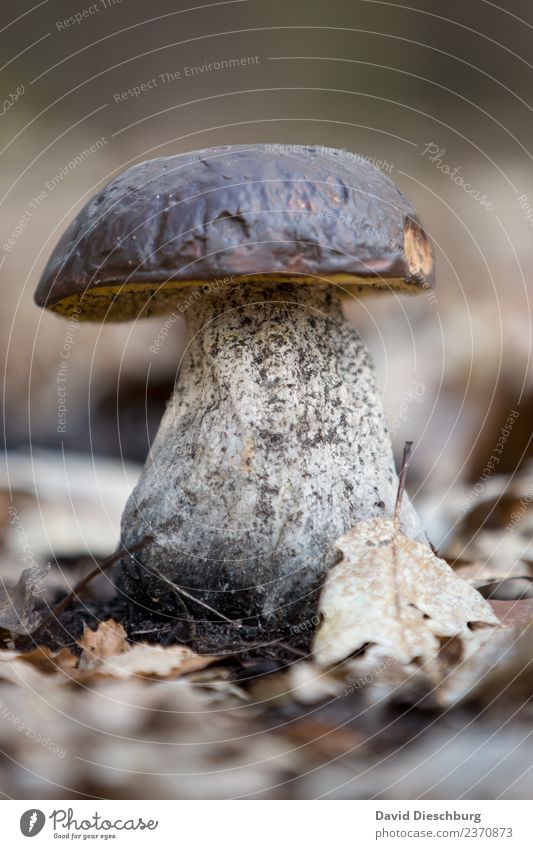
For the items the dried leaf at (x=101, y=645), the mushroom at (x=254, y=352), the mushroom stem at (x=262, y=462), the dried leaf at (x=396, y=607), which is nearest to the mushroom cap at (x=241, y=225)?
the mushroom at (x=254, y=352)

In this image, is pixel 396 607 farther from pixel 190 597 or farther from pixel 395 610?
pixel 190 597

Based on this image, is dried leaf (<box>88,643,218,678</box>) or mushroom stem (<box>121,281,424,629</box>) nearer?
dried leaf (<box>88,643,218,678</box>)

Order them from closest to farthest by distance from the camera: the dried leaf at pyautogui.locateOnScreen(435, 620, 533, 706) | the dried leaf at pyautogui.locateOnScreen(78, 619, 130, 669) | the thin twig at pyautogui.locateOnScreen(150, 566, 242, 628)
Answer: the dried leaf at pyautogui.locateOnScreen(435, 620, 533, 706), the dried leaf at pyautogui.locateOnScreen(78, 619, 130, 669), the thin twig at pyautogui.locateOnScreen(150, 566, 242, 628)

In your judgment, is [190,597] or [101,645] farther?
[190,597]

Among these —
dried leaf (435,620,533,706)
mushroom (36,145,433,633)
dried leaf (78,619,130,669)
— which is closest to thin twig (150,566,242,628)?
mushroom (36,145,433,633)

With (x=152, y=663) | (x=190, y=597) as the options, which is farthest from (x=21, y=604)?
(x=152, y=663)

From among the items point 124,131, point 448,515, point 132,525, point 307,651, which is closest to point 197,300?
point 132,525

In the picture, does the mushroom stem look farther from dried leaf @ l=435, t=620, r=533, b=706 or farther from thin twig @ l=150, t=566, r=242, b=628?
dried leaf @ l=435, t=620, r=533, b=706
